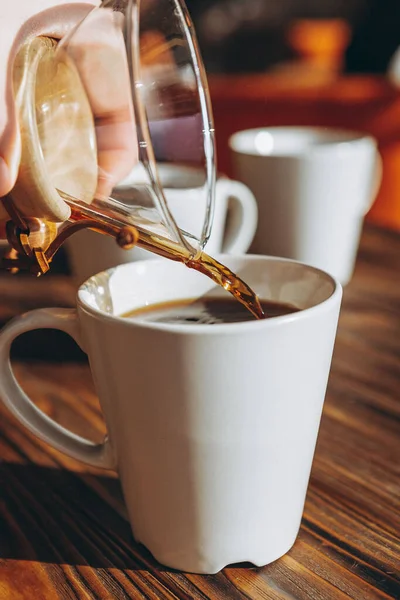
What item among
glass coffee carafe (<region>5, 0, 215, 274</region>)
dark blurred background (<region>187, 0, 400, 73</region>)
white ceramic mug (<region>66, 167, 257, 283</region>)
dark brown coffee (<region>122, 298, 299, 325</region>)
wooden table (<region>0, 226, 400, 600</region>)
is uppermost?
glass coffee carafe (<region>5, 0, 215, 274</region>)

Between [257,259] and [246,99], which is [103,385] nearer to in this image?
[257,259]

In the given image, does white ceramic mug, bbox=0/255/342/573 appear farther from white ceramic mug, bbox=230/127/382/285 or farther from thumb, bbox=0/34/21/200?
white ceramic mug, bbox=230/127/382/285

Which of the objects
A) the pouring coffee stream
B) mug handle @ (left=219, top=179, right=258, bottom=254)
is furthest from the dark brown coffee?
mug handle @ (left=219, top=179, right=258, bottom=254)

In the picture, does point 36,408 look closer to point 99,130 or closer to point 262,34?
point 99,130

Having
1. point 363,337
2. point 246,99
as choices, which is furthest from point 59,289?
point 246,99

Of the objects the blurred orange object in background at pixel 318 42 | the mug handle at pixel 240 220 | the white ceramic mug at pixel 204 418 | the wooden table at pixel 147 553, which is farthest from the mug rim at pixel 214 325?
the blurred orange object in background at pixel 318 42

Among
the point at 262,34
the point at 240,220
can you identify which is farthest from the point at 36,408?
the point at 262,34
